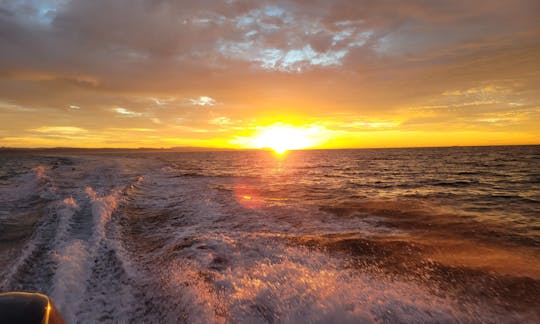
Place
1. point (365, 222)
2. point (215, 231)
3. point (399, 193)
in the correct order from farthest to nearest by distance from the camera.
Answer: point (399, 193)
point (365, 222)
point (215, 231)

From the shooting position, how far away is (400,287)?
443 cm

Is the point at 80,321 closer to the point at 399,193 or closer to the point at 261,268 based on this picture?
the point at 261,268

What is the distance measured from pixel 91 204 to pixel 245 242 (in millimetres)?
7920

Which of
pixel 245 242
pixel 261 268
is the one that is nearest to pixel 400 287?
pixel 261 268

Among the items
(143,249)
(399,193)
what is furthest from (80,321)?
(399,193)

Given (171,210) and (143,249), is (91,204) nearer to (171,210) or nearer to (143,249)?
(171,210)

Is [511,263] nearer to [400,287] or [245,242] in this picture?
[400,287]

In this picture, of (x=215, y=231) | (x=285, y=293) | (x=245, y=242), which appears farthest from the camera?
(x=215, y=231)

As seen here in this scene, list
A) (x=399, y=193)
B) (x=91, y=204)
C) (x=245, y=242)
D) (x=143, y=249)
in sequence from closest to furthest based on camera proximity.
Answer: (x=143, y=249), (x=245, y=242), (x=91, y=204), (x=399, y=193)

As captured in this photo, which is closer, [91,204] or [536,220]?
[536,220]

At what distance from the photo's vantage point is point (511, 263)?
5.43 metres

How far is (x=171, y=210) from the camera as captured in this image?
35.3ft

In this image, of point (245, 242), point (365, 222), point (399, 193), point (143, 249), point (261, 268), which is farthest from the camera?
point (399, 193)

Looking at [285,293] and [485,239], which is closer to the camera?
[285,293]
